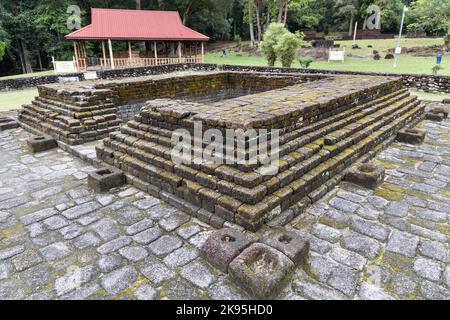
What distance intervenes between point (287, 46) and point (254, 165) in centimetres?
1379

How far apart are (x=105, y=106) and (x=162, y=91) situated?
1.88 metres

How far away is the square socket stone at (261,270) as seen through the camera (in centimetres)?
232

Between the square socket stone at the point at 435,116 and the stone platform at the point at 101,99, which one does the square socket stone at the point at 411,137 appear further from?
the stone platform at the point at 101,99

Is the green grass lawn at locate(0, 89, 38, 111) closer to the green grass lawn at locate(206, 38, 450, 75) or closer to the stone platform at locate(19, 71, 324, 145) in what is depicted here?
the stone platform at locate(19, 71, 324, 145)

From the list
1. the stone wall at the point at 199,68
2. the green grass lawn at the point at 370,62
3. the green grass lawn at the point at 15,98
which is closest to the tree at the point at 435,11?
the green grass lawn at the point at 370,62

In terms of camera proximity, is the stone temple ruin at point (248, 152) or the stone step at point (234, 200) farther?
the stone step at point (234, 200)

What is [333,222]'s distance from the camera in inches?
131

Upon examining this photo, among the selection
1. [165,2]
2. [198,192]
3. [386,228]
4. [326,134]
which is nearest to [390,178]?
[326,134]

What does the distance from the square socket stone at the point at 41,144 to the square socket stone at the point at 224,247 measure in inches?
173

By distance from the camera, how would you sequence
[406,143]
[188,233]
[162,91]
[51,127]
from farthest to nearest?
[162,91] < [51,127] < [406,143] < [188,233]

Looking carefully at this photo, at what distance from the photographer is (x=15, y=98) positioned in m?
11.5

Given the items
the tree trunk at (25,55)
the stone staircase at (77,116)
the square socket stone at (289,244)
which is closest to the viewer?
the square socket stone at (289,244)

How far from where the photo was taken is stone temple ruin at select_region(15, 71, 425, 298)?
2734 mm

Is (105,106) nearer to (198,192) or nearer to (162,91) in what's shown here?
(162,91)
